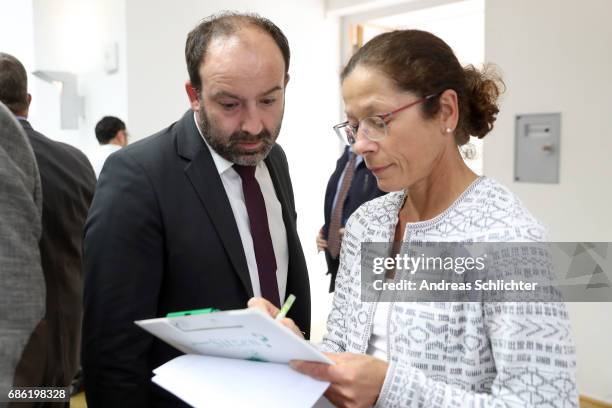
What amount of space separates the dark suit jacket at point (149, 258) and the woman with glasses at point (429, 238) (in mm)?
253

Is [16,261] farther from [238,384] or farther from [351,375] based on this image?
[351,375]

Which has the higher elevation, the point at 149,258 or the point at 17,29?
the point at 17,29

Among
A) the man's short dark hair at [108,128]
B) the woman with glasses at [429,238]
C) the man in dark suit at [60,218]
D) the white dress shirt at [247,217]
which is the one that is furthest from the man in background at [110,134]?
the woman with glasses at [429,238]

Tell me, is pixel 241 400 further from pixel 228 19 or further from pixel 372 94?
pixel 228 19

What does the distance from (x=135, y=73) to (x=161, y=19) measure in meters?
0.43

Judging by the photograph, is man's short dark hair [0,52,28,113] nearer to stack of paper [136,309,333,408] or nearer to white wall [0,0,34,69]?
stack of paper [136,309,333,408]

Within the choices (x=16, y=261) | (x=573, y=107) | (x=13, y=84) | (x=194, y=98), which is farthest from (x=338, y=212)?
(x=16, y=261)

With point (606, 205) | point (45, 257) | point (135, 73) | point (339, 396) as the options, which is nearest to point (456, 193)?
point (339, 396)

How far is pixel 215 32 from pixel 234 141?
0.29 meters

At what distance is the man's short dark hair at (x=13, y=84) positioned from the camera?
2.18 meters

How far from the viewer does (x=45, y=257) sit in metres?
2.12

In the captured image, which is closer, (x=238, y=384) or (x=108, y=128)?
(x=238, y=384)

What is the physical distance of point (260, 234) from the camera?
1.53m

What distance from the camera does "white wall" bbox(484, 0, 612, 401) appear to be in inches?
121
